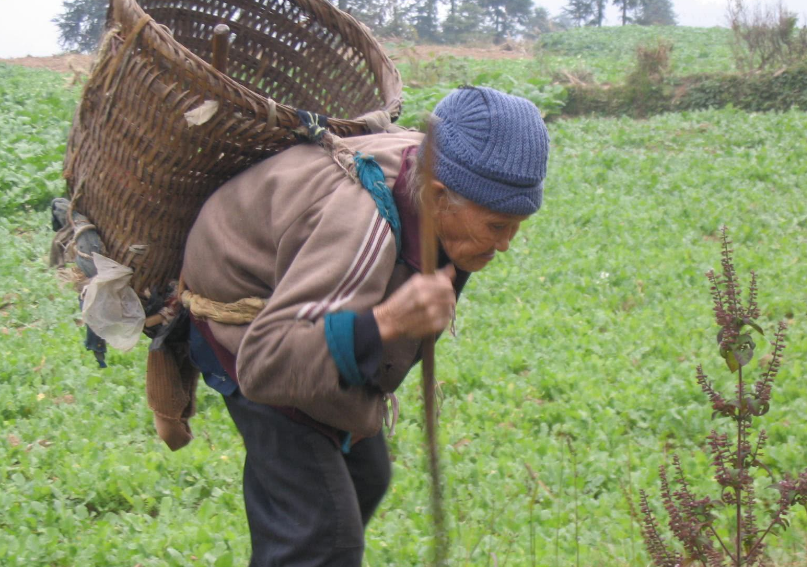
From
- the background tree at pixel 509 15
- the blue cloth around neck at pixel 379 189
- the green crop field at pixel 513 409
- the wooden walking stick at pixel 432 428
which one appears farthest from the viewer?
the background tree at pixel 509 15

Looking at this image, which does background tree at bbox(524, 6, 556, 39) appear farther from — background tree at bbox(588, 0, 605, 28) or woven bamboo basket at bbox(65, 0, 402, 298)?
woven bamboo basket at bbox(65, 0, 402, 298)

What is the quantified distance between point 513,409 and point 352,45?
92.0 inches

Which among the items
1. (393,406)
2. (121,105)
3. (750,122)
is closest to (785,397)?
(393,406)

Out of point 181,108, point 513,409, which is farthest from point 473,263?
point 513,409

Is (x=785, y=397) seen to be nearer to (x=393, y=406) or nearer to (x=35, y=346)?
(x=393, y=406)

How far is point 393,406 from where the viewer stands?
2746 mm

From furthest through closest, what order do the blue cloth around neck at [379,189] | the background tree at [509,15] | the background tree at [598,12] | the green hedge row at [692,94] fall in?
the background tree at [598,12], the background tree at [509,15], the green hedge row at [692,94], the blue cloth around neck at [379,189]

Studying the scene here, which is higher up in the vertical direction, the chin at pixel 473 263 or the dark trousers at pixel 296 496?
the chin at pixel 473 263

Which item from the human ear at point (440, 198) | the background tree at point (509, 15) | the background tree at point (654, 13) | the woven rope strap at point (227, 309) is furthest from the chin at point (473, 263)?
the background tree at point (654, 13)

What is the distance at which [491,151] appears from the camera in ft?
6.33

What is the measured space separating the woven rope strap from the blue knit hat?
1.78 ft

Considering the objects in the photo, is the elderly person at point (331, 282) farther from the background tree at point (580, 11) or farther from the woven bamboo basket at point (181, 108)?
the background tree at point (580, 11)

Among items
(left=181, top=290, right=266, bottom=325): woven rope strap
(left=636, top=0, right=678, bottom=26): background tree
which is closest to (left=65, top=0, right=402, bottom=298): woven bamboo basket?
(left=181, top=290, right=266, bottom=325): woven rope strap

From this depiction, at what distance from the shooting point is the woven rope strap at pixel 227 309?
218 cm
